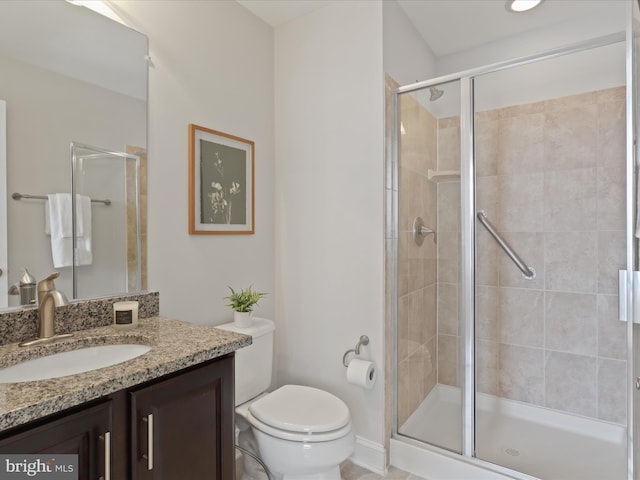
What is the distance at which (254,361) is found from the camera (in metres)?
1.82

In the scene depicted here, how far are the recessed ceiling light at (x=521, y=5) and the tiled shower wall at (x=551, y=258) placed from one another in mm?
530

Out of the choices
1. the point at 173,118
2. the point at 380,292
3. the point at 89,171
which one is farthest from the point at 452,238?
the point at 89,171

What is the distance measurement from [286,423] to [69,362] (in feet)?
2.76

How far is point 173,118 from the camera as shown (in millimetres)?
1702

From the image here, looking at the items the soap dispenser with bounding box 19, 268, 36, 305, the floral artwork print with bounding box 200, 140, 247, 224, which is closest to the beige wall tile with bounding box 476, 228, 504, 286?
the floral artwork print with bounding box 200, 140, 247, 224

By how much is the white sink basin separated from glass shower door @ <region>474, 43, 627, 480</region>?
5.42 feet

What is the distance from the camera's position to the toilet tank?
1753mm

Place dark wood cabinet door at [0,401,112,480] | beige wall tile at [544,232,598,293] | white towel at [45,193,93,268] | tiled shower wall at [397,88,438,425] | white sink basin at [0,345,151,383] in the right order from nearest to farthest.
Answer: dark wood cabinet door at [0,401,112,480] < white sink basin at [0,345,151,383] < white towel at [45,193,93,268] < tiled shower wall at [397,88,438,425] < beige wall tile at [544,232,598,293]

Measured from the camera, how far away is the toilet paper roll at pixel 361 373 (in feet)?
6.00

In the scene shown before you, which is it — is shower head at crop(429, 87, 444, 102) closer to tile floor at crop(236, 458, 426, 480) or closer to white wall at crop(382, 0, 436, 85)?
white wall at crop(382, 0, 436, 85)

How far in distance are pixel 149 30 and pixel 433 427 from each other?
93.1 inches

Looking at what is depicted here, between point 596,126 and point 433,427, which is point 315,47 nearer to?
point 596,126

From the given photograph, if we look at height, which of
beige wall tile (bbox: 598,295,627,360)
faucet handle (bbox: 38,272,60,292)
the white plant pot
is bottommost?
beige wall tile (bbox: 598,295,627,360)

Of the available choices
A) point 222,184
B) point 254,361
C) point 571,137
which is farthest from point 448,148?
point 254,361
